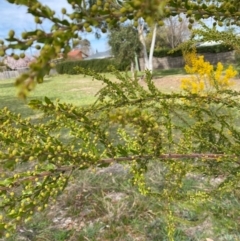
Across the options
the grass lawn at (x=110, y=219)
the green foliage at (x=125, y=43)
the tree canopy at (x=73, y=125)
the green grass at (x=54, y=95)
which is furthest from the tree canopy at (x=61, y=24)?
the green foliage at (x=125, y=43)

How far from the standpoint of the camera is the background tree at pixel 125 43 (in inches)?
965

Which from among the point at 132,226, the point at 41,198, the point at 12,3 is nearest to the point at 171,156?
the point at 41,198

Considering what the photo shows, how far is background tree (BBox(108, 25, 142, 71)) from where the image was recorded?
965 inches

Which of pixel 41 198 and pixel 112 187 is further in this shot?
pixel 112 187

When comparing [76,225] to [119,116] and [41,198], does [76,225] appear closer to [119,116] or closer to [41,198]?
[41,198]

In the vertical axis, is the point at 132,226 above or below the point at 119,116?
below

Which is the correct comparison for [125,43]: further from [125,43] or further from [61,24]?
[61,24]

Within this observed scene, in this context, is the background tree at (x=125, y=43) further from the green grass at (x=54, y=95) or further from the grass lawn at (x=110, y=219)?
the grass lawn at (x=110, y=219)

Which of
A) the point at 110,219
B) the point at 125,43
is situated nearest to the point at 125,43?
the point at 125,43

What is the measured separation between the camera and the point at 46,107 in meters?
0.88

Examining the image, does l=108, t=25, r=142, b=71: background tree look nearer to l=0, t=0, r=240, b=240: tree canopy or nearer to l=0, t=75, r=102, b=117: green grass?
l=0, t=75, r=102, b=117: green grass

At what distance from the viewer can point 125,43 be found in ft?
81.7

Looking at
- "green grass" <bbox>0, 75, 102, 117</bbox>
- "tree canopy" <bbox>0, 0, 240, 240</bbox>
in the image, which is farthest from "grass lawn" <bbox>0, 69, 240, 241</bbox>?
"green grass" <bbox>0, 75, 102, 117</bbox>

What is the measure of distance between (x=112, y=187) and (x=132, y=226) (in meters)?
0.78
